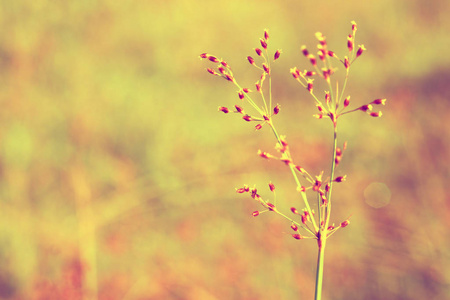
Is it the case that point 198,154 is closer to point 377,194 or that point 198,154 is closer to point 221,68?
point 377,194

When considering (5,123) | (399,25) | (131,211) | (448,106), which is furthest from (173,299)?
(399,25)

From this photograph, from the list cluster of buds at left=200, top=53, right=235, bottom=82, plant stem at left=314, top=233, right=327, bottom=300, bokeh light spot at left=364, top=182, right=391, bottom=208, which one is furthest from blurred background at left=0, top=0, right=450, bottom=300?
cluster of buds at left=200, top=53, right=235, bottom=82

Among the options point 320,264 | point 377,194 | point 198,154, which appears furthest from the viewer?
point 198,154

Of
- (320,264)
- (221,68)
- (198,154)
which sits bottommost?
(320,264)

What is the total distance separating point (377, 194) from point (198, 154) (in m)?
1.55

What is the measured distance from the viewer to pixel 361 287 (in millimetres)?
2734

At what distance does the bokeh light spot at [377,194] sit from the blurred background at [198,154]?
0.04 feet

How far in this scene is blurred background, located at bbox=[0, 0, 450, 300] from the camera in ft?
9.25

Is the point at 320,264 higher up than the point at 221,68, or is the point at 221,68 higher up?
the point at 221,68

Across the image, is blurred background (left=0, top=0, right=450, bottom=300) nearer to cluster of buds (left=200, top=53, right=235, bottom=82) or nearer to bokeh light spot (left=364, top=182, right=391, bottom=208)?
bokeh light spot (left=364, top=182, right=391, bottom=208)

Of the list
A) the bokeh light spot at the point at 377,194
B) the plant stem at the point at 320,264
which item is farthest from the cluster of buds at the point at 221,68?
the bokeh light spot at the point at 377,194

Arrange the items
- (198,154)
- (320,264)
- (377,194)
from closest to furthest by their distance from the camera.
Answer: (320,264) → (377,194) → (198,154)

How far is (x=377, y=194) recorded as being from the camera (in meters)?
3.27

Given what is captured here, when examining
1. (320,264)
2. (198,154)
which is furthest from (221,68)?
(198,154)
